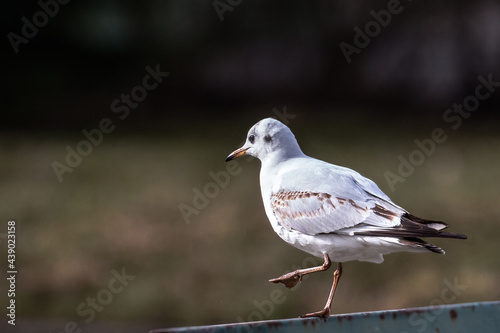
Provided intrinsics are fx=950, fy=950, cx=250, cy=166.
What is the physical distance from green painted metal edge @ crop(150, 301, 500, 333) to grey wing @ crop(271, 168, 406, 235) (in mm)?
425

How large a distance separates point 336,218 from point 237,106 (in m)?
11.8

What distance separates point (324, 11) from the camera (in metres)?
16.0

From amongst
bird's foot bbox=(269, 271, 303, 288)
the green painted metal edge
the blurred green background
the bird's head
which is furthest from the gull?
the blurred green background

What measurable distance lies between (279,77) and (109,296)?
771cm

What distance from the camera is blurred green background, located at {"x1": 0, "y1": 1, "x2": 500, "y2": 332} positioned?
11.1 metres

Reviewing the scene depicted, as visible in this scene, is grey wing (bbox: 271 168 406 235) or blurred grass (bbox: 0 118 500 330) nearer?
grey wing (bbox: 271 168 406 235)

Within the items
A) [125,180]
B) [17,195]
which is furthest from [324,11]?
[17,195]

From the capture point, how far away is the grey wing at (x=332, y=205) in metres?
4.20

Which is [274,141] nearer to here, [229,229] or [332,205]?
[332,205]

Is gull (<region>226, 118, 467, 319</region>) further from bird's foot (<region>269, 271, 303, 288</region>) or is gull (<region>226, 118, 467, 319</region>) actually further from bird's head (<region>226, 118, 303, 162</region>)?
bird's head (<region>226, 118, 303, 162</region>)

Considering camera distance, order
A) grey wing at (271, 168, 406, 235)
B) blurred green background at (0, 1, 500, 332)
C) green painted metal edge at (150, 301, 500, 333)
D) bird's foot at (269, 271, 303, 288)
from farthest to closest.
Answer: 1. blurred green background at (0, 1, 500, 332)
2. bird's foot at (269, 271, 303, 288)
3. grey wing at (271, 168, 406, 235)
4. green painted metal edge at (150, 301, 500, 333)

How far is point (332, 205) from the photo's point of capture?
4320mm

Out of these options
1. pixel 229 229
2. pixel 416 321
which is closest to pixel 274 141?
pixel 416 321

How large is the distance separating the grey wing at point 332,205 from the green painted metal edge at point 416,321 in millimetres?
425
